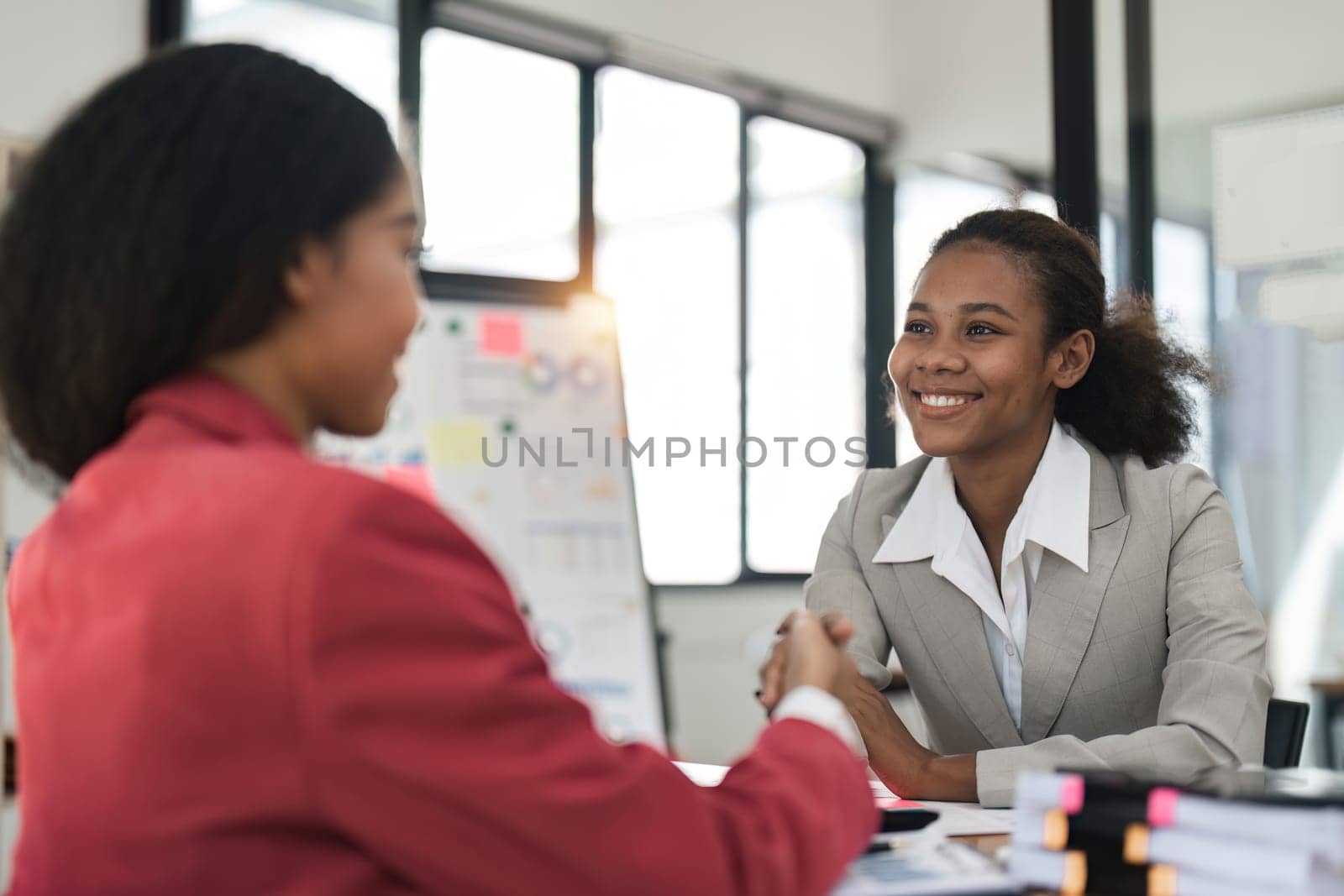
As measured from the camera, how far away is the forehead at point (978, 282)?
193cm

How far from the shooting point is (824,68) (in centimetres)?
559

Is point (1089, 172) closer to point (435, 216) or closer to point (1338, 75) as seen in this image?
point (1338, 75)

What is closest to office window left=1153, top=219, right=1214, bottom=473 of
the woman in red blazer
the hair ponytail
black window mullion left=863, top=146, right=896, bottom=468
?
the hair ponytail

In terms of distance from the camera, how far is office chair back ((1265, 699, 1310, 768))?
1762 mm

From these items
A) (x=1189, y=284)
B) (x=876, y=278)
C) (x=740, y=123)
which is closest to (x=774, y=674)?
(x=1189, y=284)

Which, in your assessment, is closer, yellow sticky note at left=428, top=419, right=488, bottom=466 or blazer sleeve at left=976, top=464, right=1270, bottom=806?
blazer sleeve at left=976, top=464, right=1270, bottom=806

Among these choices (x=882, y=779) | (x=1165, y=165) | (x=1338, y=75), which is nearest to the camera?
(x=882, y=779)

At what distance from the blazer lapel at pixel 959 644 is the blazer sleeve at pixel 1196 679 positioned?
211 mm

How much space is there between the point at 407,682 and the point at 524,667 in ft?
0.26

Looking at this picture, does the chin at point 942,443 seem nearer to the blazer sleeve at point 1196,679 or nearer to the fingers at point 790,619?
the blazer sleeve at point 1196,679

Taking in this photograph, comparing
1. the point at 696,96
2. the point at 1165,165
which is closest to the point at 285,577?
the point at 1165,165

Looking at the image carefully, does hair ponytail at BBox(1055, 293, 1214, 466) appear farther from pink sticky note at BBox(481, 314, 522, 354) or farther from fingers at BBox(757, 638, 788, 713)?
fingers at BBox(757, 638, 788, 713)

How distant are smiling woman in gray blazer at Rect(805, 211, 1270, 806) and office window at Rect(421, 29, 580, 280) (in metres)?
2.80

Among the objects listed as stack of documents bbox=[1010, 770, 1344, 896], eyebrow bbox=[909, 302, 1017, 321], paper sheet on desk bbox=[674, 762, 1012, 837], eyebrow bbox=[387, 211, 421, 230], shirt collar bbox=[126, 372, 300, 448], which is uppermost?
eyebrow bbox=[909, 302, 1017, 321]
